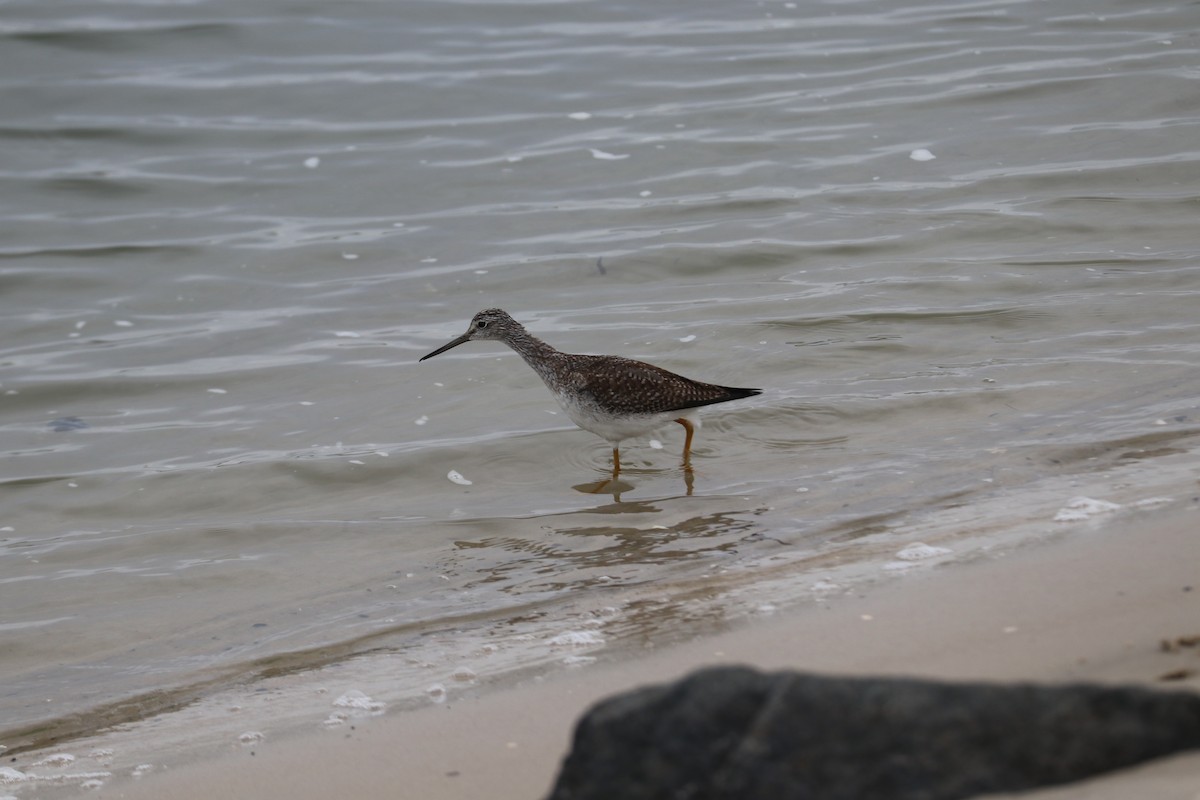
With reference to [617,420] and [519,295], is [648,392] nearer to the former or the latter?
[617,420]

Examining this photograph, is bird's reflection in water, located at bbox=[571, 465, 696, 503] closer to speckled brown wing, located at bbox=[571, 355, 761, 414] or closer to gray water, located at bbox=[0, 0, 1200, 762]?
gray water, located at bbox=[0, 0, 1200, 762]

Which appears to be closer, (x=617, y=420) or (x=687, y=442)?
(x=617, y=420)

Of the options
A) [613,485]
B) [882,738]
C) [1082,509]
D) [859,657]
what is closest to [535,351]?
[613,485]

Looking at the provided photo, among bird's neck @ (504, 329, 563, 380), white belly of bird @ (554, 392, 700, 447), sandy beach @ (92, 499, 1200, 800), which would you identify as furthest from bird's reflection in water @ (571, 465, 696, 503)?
sandy beach @ (92, 499, 1200, 800)

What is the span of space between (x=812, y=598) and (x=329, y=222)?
9051 mm

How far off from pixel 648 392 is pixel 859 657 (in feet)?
11.5

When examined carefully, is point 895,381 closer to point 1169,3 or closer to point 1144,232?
point 1144,232

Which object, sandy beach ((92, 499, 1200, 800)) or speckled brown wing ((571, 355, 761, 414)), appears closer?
sandy beach ((92, 499, 1200, 800))

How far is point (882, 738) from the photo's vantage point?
2469 millimetres

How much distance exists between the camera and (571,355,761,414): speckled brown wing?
754 centimetres

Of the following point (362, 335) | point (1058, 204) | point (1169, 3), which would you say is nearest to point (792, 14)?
point (1169, 3)

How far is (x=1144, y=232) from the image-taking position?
10867mm

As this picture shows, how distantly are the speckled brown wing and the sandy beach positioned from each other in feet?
9.01

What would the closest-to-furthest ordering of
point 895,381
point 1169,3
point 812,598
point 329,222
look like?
point 812,598
point 895,381
point 329,222
point 1169,3
